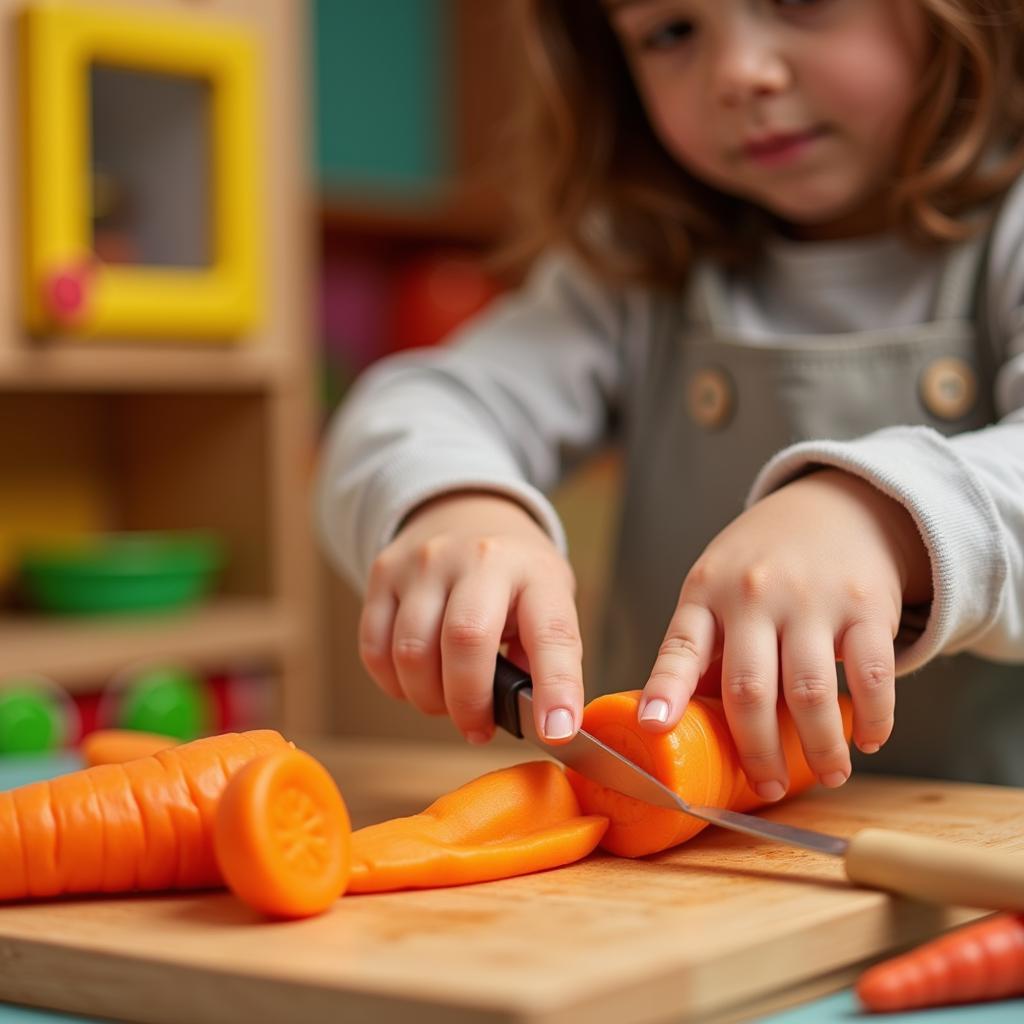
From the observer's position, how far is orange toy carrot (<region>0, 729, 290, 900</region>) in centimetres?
57

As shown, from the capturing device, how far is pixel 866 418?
0.93m

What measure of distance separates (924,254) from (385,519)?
1.21 ft

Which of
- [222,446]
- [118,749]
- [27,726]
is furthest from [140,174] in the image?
[118,749]

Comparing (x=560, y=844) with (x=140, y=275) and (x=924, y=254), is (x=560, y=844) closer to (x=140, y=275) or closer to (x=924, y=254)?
(x=924, y=254)

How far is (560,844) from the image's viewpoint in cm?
59

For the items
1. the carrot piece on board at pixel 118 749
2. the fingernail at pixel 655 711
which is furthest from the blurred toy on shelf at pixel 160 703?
the fingernail at pixel 655 711

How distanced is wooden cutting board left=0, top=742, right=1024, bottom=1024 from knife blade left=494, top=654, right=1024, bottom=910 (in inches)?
0.4

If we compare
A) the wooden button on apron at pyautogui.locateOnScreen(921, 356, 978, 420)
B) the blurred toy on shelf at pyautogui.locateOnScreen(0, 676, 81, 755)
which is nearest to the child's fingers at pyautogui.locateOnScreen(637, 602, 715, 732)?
the wooden button on apron at pyautogui.locateOnScreen(921, 356, 978, 420)

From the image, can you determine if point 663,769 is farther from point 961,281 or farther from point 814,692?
point 961,281

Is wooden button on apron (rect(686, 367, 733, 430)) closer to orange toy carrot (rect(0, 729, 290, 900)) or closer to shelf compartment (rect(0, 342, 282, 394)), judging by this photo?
orange toy carrot (rect(0, 729, 290, 900))

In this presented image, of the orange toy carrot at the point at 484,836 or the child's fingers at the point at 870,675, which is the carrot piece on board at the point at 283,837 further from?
the child's fingers at the point at 870,675

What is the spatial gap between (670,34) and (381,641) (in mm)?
418

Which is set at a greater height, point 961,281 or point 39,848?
point 961,281

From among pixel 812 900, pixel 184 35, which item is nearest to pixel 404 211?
pixel 184 35
